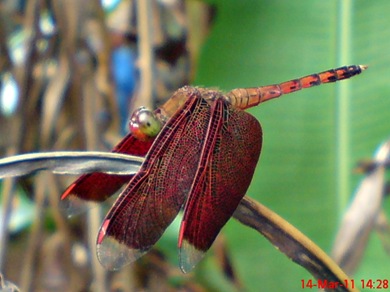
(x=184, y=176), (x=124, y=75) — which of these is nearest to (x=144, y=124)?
(x=184, y=176)

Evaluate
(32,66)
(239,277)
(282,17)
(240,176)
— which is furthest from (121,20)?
(240,176)

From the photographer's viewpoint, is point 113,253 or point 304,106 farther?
point 304,106

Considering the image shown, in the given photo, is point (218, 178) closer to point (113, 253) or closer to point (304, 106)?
point (113, 253)

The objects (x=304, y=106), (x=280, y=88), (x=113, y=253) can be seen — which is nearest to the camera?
(x=113, y=253)

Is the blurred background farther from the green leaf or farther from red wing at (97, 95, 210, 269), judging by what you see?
red wing at (97, 95, 210, 269)

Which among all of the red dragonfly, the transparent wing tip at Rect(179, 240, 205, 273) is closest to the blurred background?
the red dragonfly

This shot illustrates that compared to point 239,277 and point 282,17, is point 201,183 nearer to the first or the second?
point 282,17
